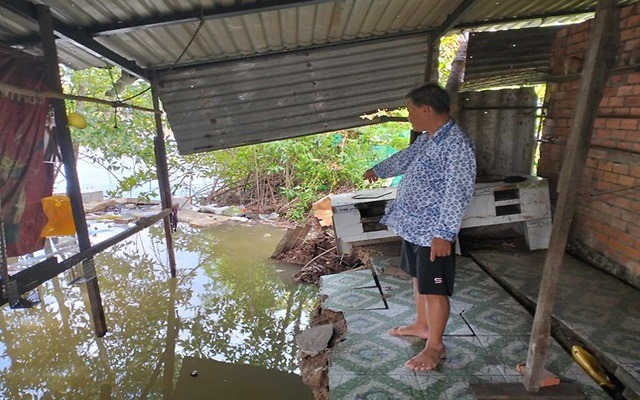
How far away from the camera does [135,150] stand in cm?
994

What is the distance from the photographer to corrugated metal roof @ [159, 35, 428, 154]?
15.2 ft

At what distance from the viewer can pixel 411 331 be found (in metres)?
3.00

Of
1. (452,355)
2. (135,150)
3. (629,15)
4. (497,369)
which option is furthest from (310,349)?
(135,150)

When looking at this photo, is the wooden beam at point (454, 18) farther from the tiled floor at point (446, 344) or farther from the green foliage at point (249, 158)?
the green foliage at point (249, 158)

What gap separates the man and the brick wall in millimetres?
1586

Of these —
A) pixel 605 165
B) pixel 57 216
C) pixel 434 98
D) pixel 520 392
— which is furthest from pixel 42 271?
pixel 605 165

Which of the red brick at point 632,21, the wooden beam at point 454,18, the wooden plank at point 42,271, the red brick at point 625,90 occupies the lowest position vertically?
the wooden plank at point 42,271

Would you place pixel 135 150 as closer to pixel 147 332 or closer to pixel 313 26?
pixel 147 332

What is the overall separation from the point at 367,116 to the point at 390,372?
3.65 m

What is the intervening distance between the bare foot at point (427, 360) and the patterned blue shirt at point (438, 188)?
0.76 meters

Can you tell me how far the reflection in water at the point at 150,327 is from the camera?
3867 mm

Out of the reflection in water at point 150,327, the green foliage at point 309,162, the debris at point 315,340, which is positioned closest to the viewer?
the debris at point 315,340

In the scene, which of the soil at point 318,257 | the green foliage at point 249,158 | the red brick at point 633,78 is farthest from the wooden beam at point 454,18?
the green foliage at point 249,158

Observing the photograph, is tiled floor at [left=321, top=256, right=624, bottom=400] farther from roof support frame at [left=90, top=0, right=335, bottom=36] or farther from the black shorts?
roof support frame at [left=90, top=0, right=335, bottom=36]
